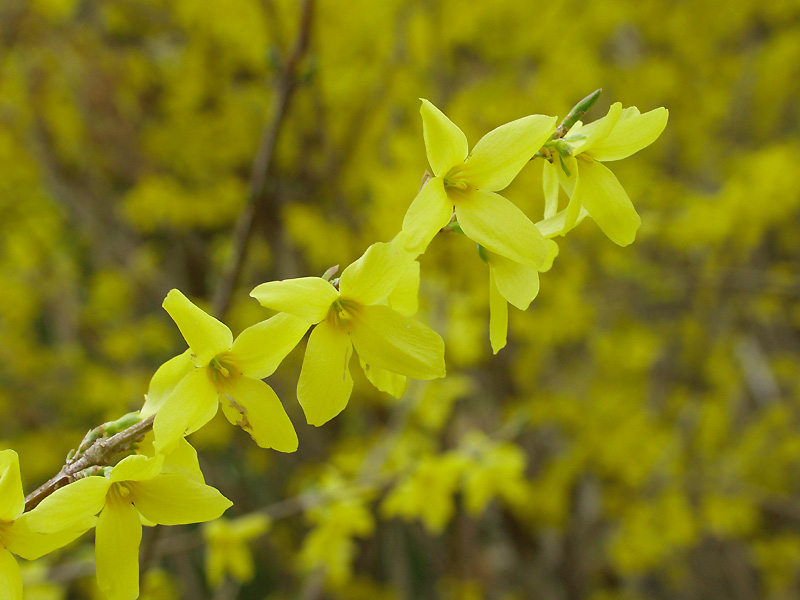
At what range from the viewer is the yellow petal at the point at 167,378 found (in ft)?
2.07

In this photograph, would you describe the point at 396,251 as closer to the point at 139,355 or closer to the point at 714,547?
the point at 139,355

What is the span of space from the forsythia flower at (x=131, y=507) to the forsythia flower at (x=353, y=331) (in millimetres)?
148

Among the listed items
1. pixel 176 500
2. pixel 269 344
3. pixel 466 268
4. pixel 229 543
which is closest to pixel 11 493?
pixel 176 500

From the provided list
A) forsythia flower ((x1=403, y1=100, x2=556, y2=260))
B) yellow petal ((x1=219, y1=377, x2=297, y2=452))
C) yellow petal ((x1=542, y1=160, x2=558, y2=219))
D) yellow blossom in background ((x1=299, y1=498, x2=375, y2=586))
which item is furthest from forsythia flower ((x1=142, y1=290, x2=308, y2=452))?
yellow blossom in background ((x1=299, y1=498, x2=375, y2=586))

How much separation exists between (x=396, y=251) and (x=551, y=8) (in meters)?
5.21

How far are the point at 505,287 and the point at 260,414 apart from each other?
32cm

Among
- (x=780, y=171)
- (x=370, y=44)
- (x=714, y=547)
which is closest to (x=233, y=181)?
(x=370, y=44)

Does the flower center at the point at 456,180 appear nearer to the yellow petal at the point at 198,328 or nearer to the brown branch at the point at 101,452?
the yellow petal at the point at 198,328

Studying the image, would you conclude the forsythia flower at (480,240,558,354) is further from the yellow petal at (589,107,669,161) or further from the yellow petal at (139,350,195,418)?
the yellow petal at (139,350,195,418)

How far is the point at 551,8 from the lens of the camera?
4969 mm

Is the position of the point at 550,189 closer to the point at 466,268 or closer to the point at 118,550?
the point at 118,550

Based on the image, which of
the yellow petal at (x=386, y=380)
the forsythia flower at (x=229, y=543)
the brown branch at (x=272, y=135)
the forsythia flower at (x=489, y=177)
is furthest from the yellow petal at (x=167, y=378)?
the forsythia flower at (x=229, y=543)

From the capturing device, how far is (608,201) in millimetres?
692

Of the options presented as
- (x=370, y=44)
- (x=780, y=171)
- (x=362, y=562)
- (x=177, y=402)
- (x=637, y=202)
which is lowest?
(x=177, y=402)
